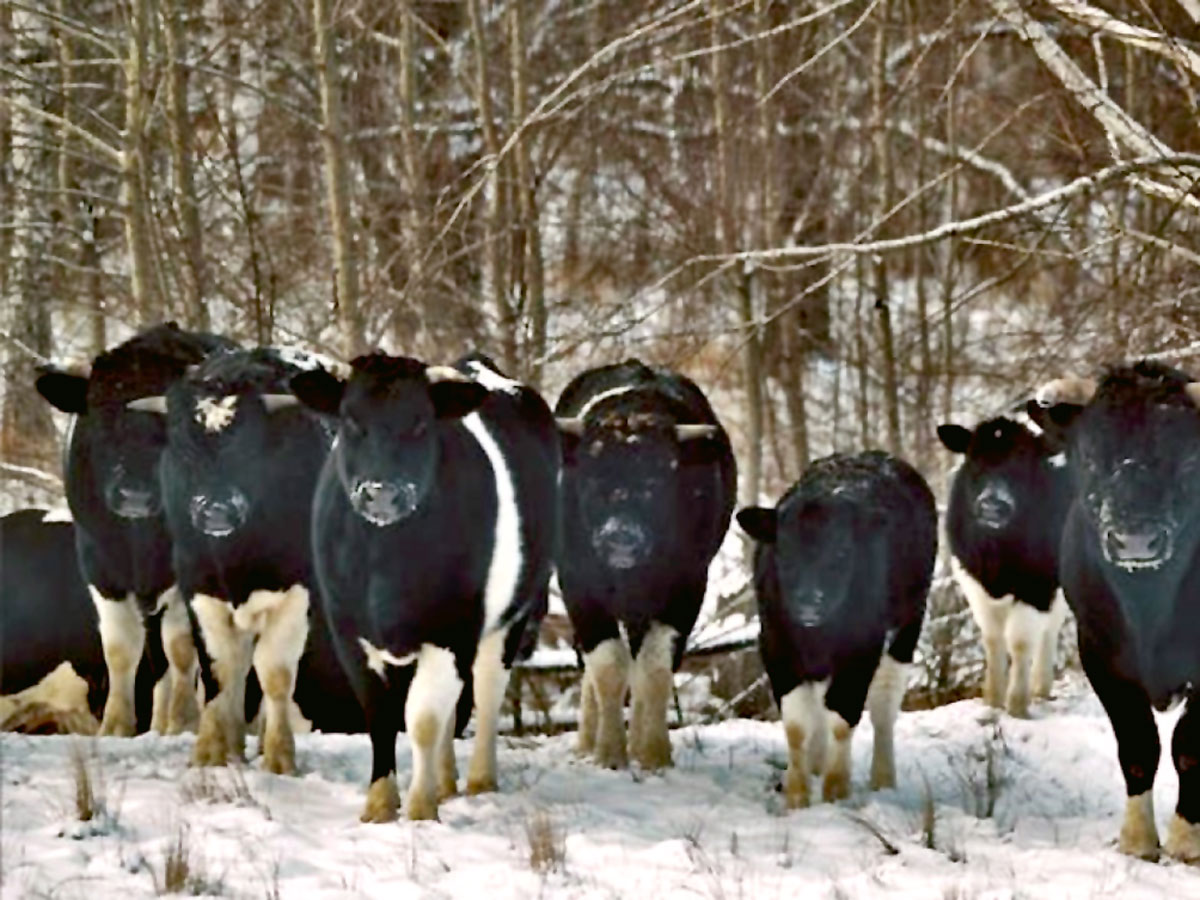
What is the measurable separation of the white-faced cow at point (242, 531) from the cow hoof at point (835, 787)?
7.64 feet

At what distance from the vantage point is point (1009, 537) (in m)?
10.0

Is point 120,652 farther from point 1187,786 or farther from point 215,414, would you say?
point 1187,786

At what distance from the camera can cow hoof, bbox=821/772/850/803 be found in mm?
8289

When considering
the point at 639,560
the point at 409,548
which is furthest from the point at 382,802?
the point at 639,560

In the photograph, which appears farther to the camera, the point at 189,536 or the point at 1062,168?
the point at 1062,168

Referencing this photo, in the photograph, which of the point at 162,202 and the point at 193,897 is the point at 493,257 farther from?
the point at 193,897

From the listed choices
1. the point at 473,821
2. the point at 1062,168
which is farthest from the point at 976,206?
the point at 473,821

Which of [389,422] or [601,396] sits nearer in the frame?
[389,422]

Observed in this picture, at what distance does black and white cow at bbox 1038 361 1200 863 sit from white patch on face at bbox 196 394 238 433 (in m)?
3.38

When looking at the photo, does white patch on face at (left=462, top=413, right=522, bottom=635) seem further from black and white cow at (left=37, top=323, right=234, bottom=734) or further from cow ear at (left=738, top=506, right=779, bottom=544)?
black and white cow at (left=37, top=323, right=234, bottom=734)

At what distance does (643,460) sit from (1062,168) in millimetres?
12167

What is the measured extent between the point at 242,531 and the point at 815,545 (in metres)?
2.49

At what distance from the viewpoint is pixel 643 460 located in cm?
884

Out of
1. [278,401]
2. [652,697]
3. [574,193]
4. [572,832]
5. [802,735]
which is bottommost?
[572,832]
